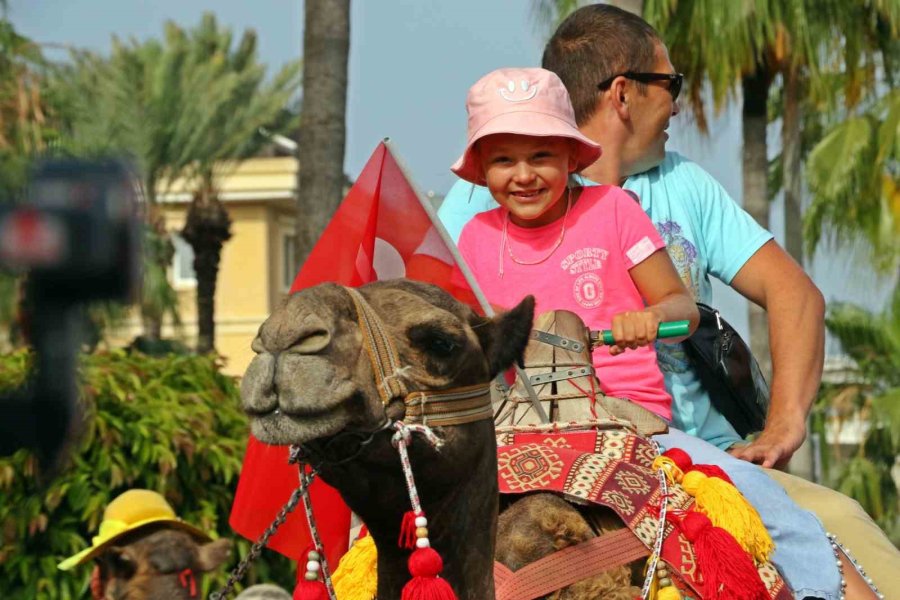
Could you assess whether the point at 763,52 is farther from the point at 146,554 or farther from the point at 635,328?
the point at 635,328

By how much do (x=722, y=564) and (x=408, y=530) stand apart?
3.49 feet

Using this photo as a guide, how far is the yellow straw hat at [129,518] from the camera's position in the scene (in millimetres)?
6996

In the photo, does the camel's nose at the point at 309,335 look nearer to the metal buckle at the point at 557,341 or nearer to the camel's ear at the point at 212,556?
the metal buckle at the point at 557,341

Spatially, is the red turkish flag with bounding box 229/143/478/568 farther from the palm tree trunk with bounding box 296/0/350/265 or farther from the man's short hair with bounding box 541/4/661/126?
the palm tree trunk with bounding box 296/0/350/265

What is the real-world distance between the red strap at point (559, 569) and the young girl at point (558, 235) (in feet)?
2.69

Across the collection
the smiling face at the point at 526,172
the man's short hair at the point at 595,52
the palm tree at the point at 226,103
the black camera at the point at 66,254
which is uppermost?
the palm tree at the point at 226,103

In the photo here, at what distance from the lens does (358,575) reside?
4.13 meters

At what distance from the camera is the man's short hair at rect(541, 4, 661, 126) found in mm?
5719

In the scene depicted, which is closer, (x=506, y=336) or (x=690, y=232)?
(x=506, y=336)

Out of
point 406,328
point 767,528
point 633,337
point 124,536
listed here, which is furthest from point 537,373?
point 124,536

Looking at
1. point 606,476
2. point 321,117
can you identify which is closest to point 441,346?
point 606,476

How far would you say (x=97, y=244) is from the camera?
2158 mm

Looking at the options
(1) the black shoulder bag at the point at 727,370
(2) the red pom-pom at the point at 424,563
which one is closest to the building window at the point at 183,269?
(1) the black shoulder bag at the point at 727,370

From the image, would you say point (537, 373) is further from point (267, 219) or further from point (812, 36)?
point (267, 219)
